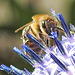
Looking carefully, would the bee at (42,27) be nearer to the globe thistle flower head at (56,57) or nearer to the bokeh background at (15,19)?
the globe thistle flower head at (56,57)

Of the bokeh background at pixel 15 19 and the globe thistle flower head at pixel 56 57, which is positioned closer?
the globe thistle flower head at pixel 56 57

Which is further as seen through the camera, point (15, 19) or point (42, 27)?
point (15, 19)

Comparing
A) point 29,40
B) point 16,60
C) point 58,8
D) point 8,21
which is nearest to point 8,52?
point 16,60

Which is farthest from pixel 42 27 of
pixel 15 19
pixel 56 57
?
pixel 15 19

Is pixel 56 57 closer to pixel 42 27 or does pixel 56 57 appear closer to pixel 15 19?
pixel 42 27

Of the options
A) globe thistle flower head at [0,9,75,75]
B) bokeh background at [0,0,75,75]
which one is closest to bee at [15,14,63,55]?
globe thistle flower head at [0,9,75,75]

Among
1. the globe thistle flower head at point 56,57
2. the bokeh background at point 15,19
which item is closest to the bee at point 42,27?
the globe thistle flower head at point 56,57

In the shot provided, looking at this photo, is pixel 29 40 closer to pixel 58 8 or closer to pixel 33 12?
A: pixel 33 12

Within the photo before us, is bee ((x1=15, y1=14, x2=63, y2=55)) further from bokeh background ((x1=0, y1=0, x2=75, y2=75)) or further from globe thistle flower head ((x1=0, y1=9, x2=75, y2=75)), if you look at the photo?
bokeh background ((x1=0, y1=0, x2=75, y2=75))
